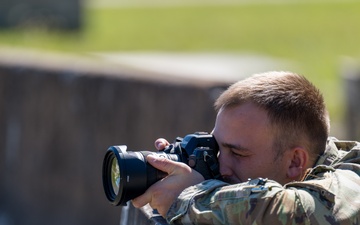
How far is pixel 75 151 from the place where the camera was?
23.3 feet

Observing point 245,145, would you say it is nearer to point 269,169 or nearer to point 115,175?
point 269,169

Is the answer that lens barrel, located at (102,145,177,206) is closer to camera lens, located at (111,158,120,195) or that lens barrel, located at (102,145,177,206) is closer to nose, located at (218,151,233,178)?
camera lens, located at (111,158,120,195)

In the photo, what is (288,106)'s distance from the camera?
2963 mm

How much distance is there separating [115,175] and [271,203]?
1.60 feet

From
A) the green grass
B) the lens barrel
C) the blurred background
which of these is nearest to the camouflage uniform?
the lens barrel

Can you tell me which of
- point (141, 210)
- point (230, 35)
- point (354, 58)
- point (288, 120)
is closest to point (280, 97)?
point (288, 120)

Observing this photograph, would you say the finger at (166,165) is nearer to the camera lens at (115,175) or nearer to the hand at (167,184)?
the hand at (167,184)

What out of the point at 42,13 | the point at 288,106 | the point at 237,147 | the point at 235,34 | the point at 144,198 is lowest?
the point at 42,13

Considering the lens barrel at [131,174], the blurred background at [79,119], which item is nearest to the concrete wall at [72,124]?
the blurred background at [79,119]

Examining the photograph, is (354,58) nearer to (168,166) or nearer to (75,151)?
(75,151)

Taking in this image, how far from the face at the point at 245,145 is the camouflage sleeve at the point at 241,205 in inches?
7.3

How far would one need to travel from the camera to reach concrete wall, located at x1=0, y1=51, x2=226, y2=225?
260 inches

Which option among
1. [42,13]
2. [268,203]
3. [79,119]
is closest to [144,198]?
[268,203]

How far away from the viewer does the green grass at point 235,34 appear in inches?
685
